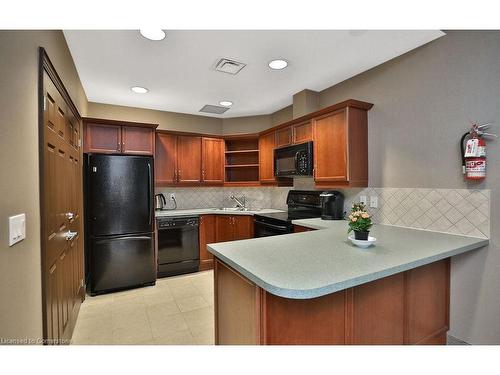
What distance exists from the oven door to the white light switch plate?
2311mm

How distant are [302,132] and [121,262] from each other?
2.82m

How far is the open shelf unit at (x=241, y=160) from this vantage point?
4488 millimetres

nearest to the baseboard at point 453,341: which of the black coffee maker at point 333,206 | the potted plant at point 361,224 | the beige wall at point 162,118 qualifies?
the potted plant at point 361,224

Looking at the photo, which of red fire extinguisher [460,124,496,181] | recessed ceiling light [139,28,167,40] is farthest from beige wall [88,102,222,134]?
red fire extinguisher [460,124,496,181]

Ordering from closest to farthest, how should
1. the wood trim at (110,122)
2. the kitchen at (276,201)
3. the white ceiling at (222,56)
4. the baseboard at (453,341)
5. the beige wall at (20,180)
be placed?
1. the beige wall at (20,180)
2. the kitchen at (276,201)
3. the baseboard at (453,341)
4. the white ceiling at (222,56)
5. the wood trim at (110,122)

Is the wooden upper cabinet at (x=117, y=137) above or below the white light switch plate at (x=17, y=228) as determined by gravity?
above

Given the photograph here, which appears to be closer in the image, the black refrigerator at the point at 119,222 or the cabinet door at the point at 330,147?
the cabinet door at the point at 330,147

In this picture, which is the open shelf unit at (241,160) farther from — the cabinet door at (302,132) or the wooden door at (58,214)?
the wooden door at (58,214)

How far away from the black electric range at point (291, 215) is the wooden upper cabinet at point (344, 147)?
58 centimetres

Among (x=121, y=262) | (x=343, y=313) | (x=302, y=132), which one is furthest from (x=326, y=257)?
(x=121, y=262)

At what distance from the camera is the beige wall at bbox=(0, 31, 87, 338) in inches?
37.3

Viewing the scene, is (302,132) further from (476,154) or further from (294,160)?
(476,154)

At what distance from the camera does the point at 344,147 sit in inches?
100
